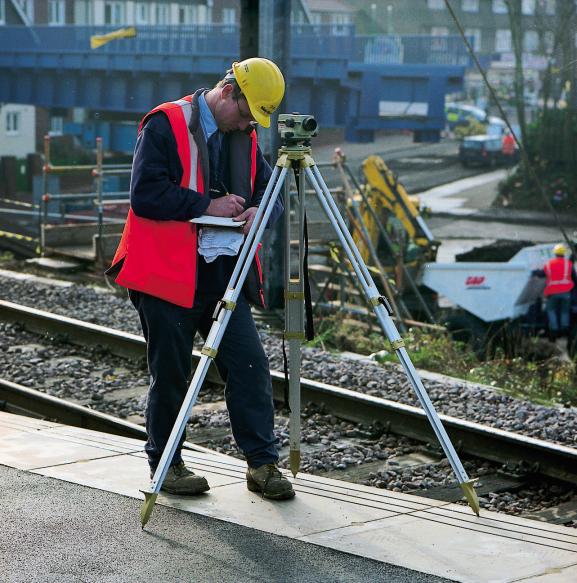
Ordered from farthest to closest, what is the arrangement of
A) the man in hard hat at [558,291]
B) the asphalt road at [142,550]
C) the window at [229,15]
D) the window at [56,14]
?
1. the window at [56,14]
2. the window at [229,15]
3. the man in hard hat at [558,291]
4. the asphalt road at [142,550]

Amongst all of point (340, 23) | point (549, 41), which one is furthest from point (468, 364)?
point (340, 23)

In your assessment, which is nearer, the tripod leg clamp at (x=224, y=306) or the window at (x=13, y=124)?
the tripod leg clamp at (x=224, y=306)

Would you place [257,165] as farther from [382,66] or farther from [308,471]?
[382,66]

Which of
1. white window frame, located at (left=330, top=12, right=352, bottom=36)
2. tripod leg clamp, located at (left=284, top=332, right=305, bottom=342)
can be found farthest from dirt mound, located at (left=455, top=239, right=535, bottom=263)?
tripod leg clamp, located at (left=284, top=332, right=305, bottom=342)

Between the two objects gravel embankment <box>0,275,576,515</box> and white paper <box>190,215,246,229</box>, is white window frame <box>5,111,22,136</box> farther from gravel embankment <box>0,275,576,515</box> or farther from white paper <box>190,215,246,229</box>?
white paper <box>190,215,246,229</box>

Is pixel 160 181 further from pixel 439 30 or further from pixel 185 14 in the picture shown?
pixel 185 14

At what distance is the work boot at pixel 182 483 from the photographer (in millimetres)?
5547

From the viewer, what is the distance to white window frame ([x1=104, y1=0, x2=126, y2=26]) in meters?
32.9

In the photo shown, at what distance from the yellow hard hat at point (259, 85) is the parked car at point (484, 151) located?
23.9m

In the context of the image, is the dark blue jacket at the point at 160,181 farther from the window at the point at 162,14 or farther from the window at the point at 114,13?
the window at the point at 114,13

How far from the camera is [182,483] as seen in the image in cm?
555

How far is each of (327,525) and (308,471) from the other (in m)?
1.79

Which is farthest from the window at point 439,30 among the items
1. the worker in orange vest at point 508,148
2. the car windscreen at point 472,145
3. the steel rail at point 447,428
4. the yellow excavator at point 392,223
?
the steel rail at point 447,428

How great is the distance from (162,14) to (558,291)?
1739 centimetres
